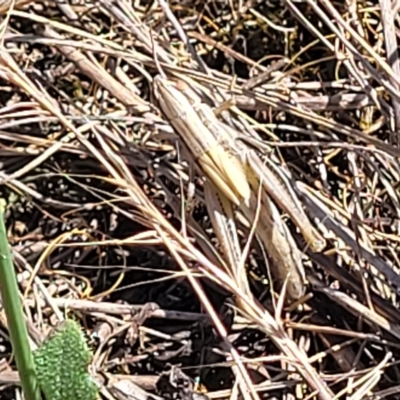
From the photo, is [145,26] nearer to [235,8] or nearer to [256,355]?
[235,8]

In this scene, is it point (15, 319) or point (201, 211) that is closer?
→ point (15, 319)

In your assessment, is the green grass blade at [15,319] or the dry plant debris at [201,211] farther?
the dry plant debris at [201,211]

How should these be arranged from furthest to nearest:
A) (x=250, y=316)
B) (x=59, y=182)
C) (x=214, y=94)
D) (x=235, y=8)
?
(x=235, y=8) < (x=59, y=182) < (x=214, y=94) < (x=250, y=316)

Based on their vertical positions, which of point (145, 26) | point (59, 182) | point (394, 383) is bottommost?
point (394, 383)

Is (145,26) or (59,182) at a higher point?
(145,26)

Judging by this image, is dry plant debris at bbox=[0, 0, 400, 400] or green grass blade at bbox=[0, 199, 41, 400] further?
dry plant debris at bbox=[0, 0, 400, 400]

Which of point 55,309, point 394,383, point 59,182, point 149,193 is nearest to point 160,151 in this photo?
point 149,193

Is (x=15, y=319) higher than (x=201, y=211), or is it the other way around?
(x=15, y=319)

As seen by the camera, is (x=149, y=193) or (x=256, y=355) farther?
(x=149, y=193)
